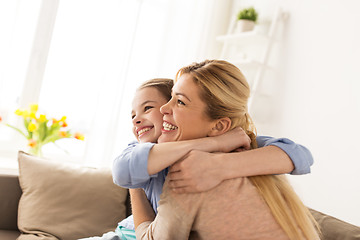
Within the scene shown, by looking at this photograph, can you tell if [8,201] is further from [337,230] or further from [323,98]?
[323,98]

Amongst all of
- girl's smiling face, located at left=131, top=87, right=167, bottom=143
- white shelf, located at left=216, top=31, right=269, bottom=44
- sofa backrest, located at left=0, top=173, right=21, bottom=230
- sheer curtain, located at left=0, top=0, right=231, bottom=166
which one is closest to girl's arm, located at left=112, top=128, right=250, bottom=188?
girl's smiling face, located at left=131, top=87, right=167, bottom=143

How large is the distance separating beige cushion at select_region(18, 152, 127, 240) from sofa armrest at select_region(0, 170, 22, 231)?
0.05m

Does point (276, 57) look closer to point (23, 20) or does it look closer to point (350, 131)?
point (350, 131)

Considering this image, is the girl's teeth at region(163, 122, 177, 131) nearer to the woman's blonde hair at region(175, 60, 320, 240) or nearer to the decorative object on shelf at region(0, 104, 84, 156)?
the woman's blonde hair at region(175, 60, 320, 240)

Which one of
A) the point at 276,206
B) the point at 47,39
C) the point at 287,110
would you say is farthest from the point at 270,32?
the point at 276,206

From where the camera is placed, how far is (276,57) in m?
3.19

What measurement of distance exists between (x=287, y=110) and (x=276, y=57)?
18.9 inches

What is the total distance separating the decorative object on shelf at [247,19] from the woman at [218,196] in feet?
7.25

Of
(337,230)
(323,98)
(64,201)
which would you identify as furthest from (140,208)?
(323,98)

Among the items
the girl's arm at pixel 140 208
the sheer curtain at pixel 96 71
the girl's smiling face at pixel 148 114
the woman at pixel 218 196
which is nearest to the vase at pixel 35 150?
the sheer curtain at pixel 96 71

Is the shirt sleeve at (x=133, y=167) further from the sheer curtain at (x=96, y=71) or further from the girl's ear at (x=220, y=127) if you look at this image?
the sheer curtain at (x=96, y=71)

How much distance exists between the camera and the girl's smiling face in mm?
1433

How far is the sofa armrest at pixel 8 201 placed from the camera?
2092 millimetres

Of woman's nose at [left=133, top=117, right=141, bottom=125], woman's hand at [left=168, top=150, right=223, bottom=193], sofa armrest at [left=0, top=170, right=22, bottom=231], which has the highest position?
woman's nose at [left=133, top=117, right=141, bottom=125]
